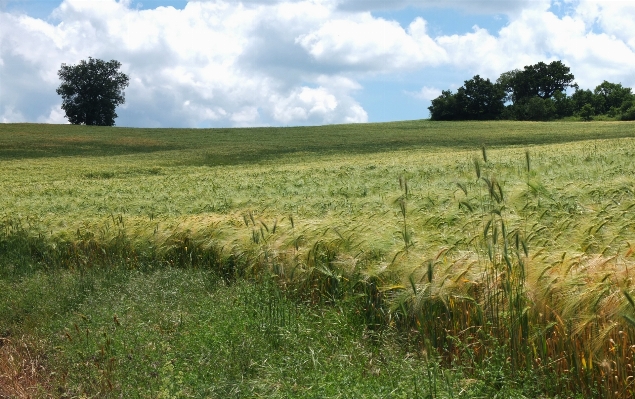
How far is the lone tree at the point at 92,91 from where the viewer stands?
77.6m

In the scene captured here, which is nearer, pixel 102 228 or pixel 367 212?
pixel 367 212

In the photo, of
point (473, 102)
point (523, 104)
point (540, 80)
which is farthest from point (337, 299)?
point (540, 80)

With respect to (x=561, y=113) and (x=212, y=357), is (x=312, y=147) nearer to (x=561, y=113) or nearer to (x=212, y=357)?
(x=212, y=357)

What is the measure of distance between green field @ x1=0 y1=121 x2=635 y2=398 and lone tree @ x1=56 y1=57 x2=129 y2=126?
71.2m

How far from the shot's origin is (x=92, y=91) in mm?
78812

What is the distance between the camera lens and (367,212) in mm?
8859

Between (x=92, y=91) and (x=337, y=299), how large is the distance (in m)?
79.3

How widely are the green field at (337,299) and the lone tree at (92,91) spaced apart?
234ft

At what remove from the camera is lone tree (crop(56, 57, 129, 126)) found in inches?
3056

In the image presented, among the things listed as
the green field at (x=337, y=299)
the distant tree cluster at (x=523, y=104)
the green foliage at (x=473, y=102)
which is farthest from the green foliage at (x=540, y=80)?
the green field at (x=337, y=299)

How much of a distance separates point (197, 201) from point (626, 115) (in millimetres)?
61957

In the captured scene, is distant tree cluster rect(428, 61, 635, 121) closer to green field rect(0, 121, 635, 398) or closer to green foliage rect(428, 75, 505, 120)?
green foliage rect(428, 75, 505, 120)

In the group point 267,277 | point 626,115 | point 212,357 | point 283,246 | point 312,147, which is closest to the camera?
point 212,357

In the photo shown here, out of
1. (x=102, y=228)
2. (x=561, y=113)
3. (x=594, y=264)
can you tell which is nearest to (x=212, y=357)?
(x=594, y=264)
